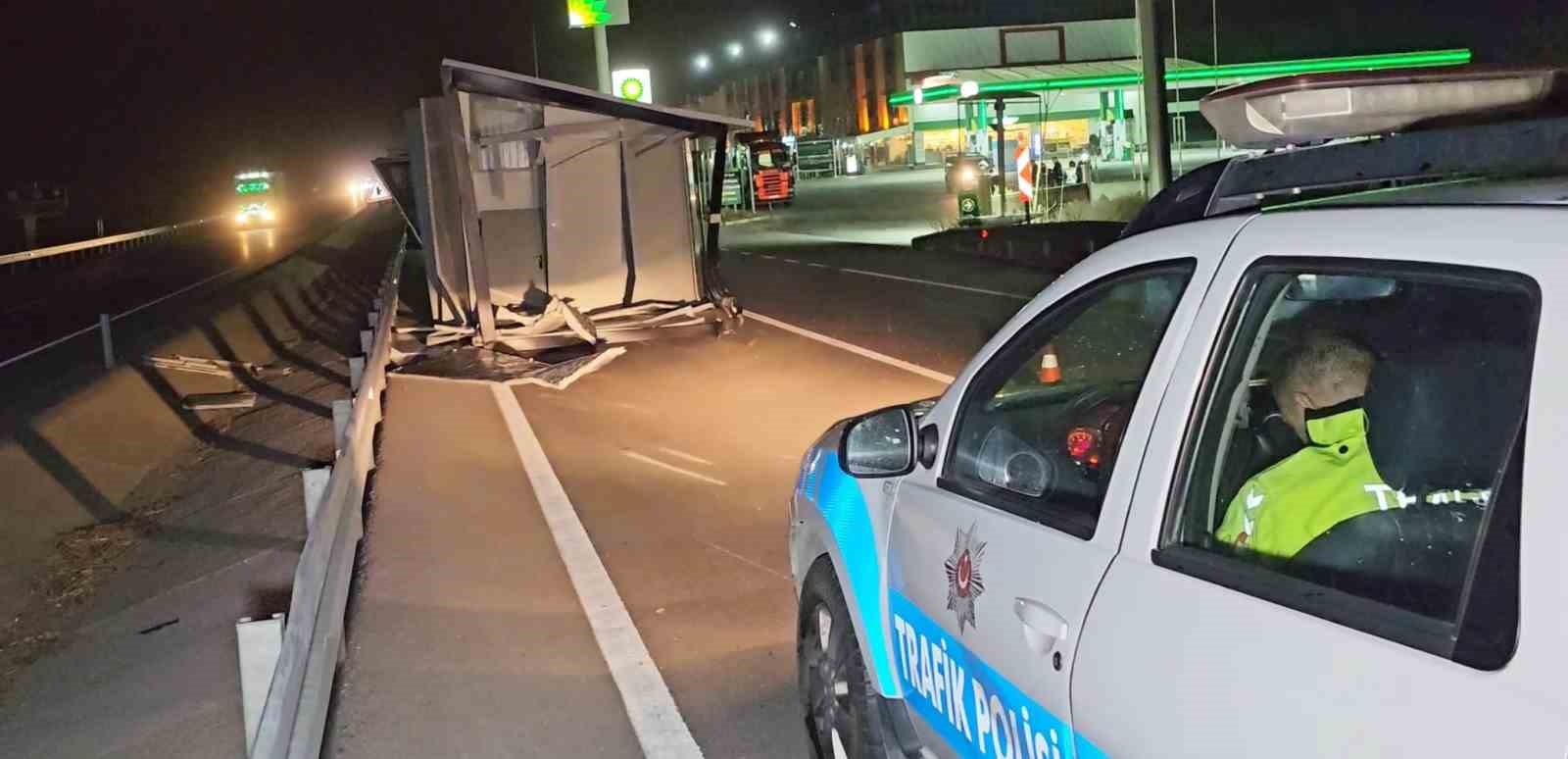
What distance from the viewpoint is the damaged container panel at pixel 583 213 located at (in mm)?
17953

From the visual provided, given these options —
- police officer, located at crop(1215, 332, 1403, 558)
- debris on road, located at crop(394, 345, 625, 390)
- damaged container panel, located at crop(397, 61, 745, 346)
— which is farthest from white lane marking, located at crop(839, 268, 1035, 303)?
police officer, located at crop(1215, 332, 1403, 558)

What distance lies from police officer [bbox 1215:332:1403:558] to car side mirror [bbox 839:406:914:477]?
1.18 meters

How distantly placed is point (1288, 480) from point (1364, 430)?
16 cm

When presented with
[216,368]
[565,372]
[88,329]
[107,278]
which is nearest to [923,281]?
[565,372]

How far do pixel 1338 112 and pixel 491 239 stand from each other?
1665 centimetres

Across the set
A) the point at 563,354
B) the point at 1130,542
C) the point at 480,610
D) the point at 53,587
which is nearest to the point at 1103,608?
the point at 1130,542

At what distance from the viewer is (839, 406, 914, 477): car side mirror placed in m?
3.89

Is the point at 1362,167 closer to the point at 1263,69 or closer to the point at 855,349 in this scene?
the point at 855,349

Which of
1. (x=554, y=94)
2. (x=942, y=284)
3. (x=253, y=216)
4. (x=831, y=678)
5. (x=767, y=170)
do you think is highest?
(x=253, y=216)

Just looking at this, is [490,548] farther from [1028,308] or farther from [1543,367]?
[1543,367]

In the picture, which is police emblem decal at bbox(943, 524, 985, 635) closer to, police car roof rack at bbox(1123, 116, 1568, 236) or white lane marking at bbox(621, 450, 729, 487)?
police car roof rack at bbox(1123, 116, 1568, 236)

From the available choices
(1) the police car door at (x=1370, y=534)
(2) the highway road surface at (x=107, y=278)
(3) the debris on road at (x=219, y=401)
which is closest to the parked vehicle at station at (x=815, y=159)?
(2) the highway road surface at (x=107, y=278)

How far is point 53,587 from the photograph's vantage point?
1064cm

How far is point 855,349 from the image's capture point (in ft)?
51.9
